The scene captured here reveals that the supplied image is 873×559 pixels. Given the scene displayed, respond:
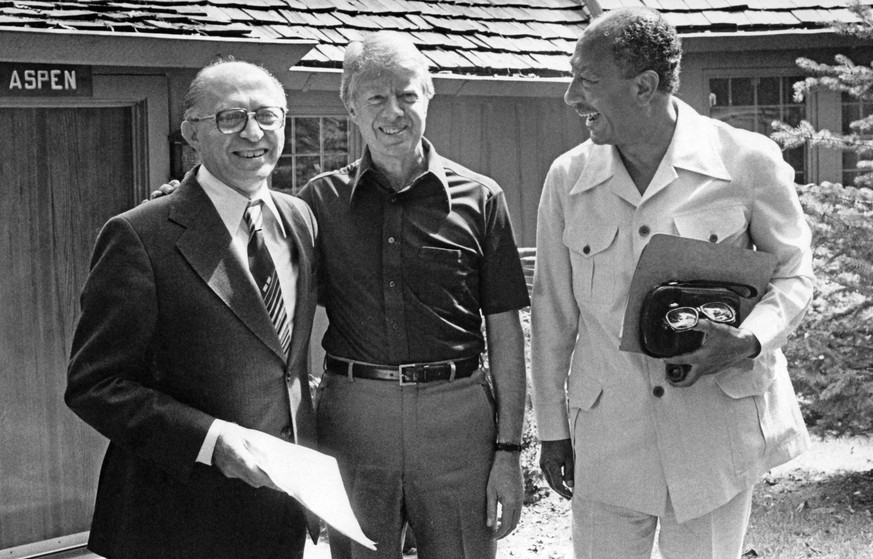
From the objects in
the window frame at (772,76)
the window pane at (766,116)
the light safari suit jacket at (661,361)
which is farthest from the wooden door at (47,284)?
the window pane at (766,116)

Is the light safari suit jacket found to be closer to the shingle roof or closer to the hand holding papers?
the hand holding papers

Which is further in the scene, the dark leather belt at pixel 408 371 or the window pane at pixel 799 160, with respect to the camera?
the window pane at pixel 799 160

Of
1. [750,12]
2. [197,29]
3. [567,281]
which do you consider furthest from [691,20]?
[567,281]

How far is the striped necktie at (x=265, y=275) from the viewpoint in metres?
3.40

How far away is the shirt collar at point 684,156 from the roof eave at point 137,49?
333 centimetres

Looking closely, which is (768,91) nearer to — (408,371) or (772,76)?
(772,76)

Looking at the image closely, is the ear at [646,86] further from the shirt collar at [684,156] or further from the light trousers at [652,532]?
the light trousers at [652,532]

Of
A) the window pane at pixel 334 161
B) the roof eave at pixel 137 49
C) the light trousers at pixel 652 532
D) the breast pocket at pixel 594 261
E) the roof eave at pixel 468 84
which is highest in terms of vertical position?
the roof eave at pixel 137 49

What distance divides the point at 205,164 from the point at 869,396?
5.12 m

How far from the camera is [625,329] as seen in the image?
11.4 feet

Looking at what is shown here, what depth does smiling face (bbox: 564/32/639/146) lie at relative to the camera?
11.6ft

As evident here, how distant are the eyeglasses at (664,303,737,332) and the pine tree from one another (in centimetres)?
395

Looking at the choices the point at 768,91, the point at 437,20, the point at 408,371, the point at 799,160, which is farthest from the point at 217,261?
the point at 799,160

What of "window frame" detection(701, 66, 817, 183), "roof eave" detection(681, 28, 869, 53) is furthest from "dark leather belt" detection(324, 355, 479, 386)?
"window frame" detection(701, 66, 817, 183)
